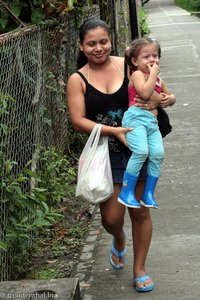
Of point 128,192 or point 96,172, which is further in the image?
point 96,172

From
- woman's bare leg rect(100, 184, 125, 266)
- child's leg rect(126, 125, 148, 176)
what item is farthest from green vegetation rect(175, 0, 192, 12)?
child's leg rect(126, 125, 148, 176)

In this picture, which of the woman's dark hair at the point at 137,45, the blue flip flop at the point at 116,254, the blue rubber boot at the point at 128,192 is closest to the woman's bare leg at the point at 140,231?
the blue rubber boot at the point at 128,192

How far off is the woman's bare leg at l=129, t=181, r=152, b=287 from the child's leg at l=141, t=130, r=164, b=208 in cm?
6

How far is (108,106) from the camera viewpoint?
15.6ft

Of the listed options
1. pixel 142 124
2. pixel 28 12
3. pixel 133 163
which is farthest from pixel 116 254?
pixel 28 12

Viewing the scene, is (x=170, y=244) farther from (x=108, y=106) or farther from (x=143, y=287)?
(x=108, y=106)

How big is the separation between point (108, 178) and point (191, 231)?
4.91 feet

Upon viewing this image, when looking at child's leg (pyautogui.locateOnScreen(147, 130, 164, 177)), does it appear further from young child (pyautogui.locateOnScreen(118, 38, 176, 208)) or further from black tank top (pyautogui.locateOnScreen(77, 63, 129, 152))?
black tank top (pyautogui.locateOnScreen(77, 63, 129, 152))

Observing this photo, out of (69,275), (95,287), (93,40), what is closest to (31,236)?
(69,275)

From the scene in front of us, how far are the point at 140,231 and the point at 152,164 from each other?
0.48 meters

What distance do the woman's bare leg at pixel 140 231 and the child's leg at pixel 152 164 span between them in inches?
2.6

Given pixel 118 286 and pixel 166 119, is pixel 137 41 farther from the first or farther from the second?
pixel 118 286

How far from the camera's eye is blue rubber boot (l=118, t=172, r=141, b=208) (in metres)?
4.61

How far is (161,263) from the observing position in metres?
5.36
